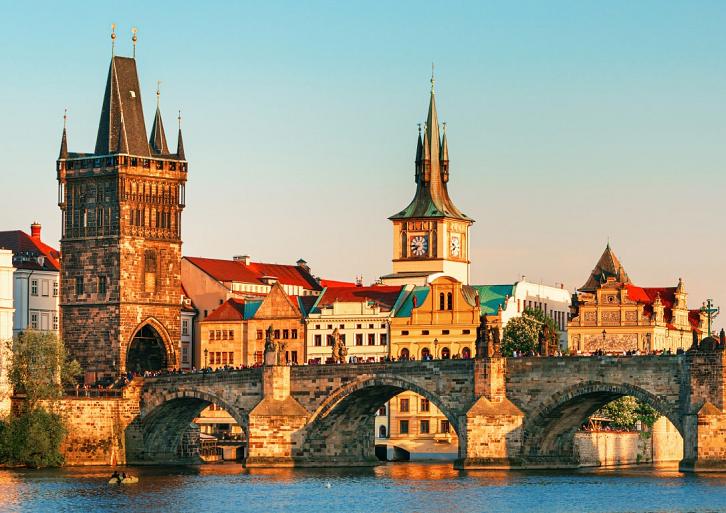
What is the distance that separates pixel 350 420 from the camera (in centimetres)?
14875

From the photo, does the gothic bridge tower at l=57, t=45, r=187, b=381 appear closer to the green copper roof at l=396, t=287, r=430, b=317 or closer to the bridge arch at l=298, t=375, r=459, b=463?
the bridge arch at l=298, t=375, r=459, b=463

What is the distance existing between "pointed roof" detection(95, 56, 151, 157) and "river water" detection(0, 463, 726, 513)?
25.5 m

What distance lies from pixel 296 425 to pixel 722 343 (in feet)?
90.5

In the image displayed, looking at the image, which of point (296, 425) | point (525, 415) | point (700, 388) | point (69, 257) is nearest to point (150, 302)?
point (69, 257)

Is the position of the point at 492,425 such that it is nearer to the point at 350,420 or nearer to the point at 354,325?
the point at 350,420

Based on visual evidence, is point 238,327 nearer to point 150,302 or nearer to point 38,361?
point 150,302

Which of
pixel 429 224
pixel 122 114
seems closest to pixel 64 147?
pixel 122 114

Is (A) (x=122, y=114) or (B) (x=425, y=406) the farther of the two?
(B) (x=425, y=406)

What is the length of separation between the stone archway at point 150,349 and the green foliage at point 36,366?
11.6 metres

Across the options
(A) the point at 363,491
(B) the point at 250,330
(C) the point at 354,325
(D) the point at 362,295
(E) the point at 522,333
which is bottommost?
(A) the point at 363,491

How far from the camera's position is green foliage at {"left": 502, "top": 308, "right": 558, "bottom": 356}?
17550 cm

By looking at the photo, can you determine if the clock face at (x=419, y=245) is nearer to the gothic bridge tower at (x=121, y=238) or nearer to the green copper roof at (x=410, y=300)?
the green copper roof at (x=410, y=300)

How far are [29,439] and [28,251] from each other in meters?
27.7

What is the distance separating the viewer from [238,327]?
18612cm
